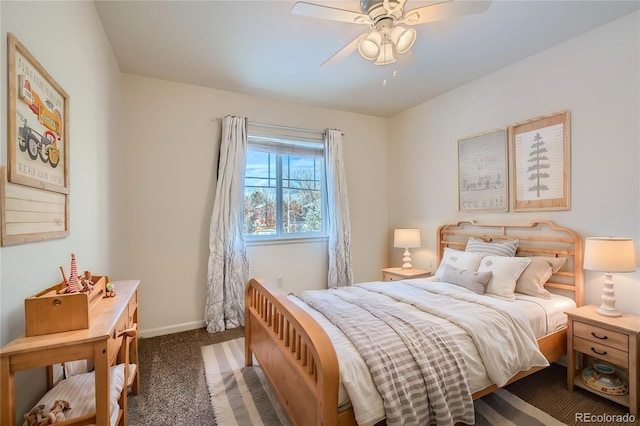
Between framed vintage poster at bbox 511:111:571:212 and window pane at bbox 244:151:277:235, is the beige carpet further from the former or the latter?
window pane at bbox 244:151:277:235

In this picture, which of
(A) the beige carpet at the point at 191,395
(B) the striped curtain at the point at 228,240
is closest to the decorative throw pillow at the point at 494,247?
(A) the beige carpet at the point at 191,395

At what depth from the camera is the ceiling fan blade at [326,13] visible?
1.60 metres

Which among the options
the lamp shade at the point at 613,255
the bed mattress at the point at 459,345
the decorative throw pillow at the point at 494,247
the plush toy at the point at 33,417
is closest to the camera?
the plush toy at the point at 33,417

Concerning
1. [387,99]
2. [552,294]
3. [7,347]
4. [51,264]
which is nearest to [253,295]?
[51,264]

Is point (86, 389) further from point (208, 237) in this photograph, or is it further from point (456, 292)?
point (456, 292)

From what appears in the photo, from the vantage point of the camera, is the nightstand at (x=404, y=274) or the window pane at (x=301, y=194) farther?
the window pane at (x=301, y=194)

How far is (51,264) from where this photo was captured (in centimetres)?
141

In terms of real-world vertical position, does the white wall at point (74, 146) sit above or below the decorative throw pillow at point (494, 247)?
above

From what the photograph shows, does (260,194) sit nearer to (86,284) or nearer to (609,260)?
(86,284)

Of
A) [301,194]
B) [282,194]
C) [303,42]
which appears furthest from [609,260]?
[282,194]

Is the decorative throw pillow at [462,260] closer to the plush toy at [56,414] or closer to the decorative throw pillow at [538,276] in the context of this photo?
the decorative throw pillow at [538,276]

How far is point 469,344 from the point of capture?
1686 mm

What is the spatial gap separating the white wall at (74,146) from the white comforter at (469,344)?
1360 mm

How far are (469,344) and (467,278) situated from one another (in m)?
0.99
